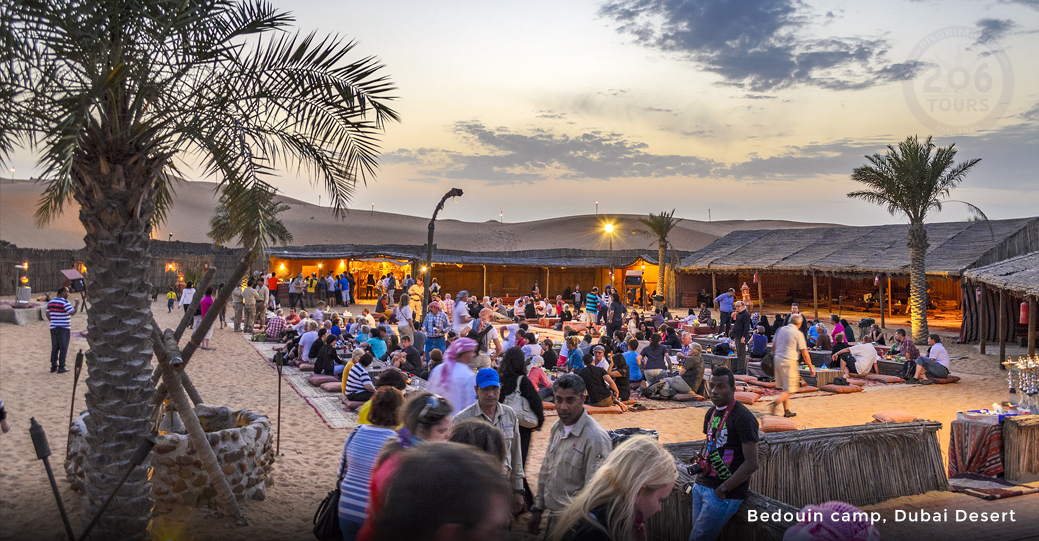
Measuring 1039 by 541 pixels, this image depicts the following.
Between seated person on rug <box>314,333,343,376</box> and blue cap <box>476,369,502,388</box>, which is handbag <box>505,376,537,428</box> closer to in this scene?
blue cap <box>476,369,502,388</box>

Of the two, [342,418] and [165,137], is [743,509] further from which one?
[342,418]

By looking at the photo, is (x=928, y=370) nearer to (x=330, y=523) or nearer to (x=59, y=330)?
(x=330, y=523)

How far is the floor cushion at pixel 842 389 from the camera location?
11992 millimetres

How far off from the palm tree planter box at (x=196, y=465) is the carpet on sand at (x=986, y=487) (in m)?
6.94

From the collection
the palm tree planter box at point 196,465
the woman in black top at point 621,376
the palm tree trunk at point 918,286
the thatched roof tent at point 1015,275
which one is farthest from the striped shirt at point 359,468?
the palm tree trunk at point 918,286

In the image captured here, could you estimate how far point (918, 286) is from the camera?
64.3 feet

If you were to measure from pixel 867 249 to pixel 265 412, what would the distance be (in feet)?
82.3

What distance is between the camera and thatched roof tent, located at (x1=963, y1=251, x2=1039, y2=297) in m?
12.8

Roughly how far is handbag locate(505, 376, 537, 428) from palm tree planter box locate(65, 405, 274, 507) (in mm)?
2666

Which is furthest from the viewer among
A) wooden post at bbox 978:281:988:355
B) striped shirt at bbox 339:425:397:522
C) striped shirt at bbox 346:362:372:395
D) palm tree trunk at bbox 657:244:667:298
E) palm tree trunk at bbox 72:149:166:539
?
palm tree trunk at bbox 657:244:667:298

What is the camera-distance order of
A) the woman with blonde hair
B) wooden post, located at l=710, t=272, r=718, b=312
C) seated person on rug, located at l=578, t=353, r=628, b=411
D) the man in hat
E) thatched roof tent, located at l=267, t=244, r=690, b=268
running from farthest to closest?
thatched roof tent, located at l=267, t=244, r=690, b=268, wooden post, located at l=710, t=272, r=718, b=312, seated person on rug, located at l=578, t=353, r=628, b=411, the man in hat, the woman with blonde hair

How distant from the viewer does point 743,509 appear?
4.00m

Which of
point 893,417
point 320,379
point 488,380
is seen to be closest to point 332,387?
point 320,379

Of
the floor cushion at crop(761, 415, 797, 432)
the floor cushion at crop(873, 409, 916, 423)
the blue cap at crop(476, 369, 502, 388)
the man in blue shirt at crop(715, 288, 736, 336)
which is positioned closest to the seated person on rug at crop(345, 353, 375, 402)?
the floor cushion at crop(761, 415, 797, 432)
